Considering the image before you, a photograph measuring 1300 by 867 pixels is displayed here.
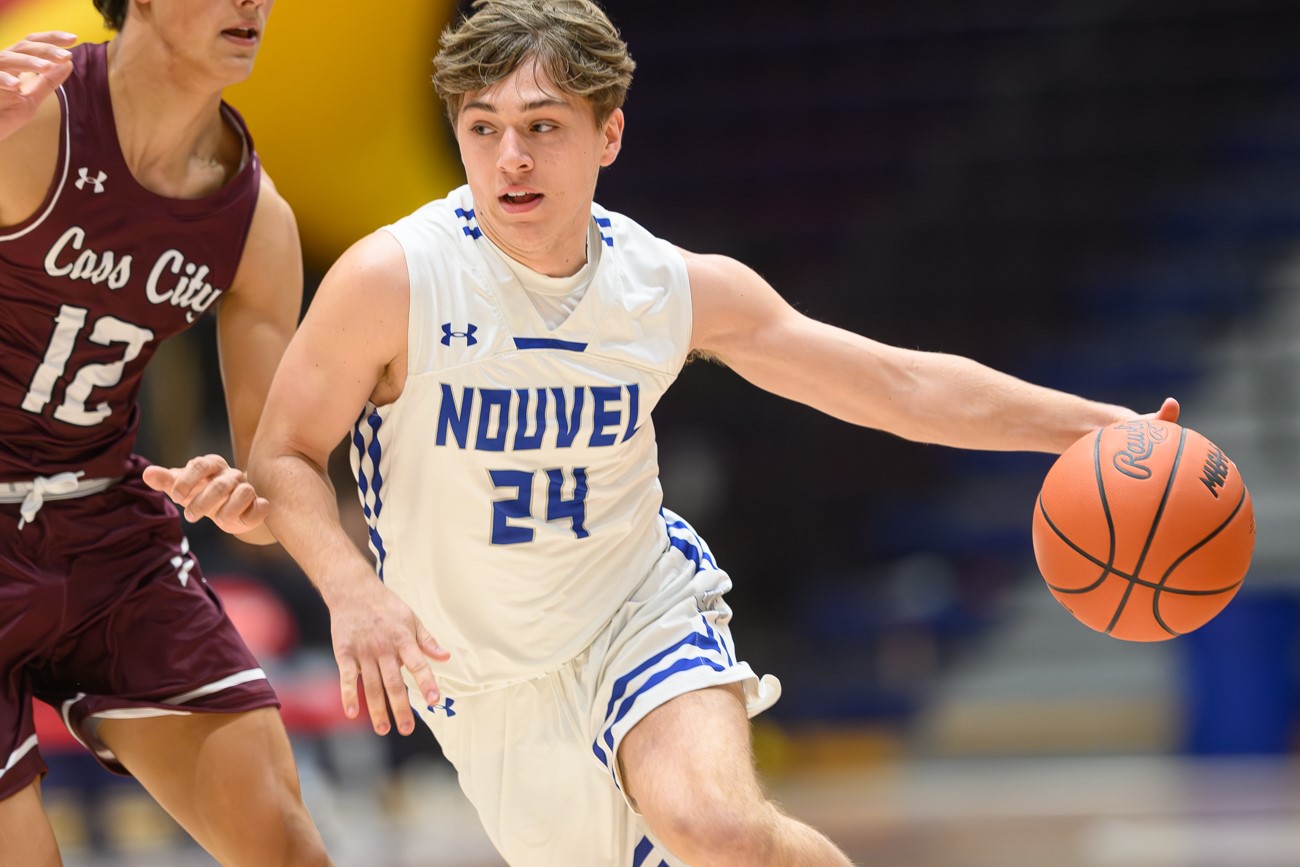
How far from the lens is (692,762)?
3.15 metres

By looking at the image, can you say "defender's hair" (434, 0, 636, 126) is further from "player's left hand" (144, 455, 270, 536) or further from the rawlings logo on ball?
the rawlings logo on ball

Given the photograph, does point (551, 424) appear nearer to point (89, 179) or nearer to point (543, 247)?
point (543, 247)

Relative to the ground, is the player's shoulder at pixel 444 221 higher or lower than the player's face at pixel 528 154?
lower

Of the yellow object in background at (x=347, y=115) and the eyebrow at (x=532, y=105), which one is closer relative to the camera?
the eyebrow at (x=532, y=105)

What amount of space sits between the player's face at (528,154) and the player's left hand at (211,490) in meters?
0.79

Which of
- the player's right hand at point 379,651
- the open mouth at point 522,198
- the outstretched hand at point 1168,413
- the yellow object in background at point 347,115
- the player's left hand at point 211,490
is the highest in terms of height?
the yellow object in background at point 347,115

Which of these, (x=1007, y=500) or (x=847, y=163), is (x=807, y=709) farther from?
(x=847, y=163)

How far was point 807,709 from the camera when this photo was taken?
898 cm

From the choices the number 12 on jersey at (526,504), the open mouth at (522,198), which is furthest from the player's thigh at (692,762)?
the open mouth at (522,198)

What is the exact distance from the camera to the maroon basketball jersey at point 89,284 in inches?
132

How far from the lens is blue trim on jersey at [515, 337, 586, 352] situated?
3.41 m

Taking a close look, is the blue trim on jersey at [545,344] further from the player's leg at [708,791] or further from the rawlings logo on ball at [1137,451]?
the rawlings logo on ball at [1137,451]

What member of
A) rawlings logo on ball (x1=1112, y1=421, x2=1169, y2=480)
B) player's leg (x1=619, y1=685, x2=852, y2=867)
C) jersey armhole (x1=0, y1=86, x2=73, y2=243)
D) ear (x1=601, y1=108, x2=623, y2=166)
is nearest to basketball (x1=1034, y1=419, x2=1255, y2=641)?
rawlings logo on ball (x1=1112, y1=421, x2=1169, y2=480)

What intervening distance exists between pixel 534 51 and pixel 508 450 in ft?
2.71
